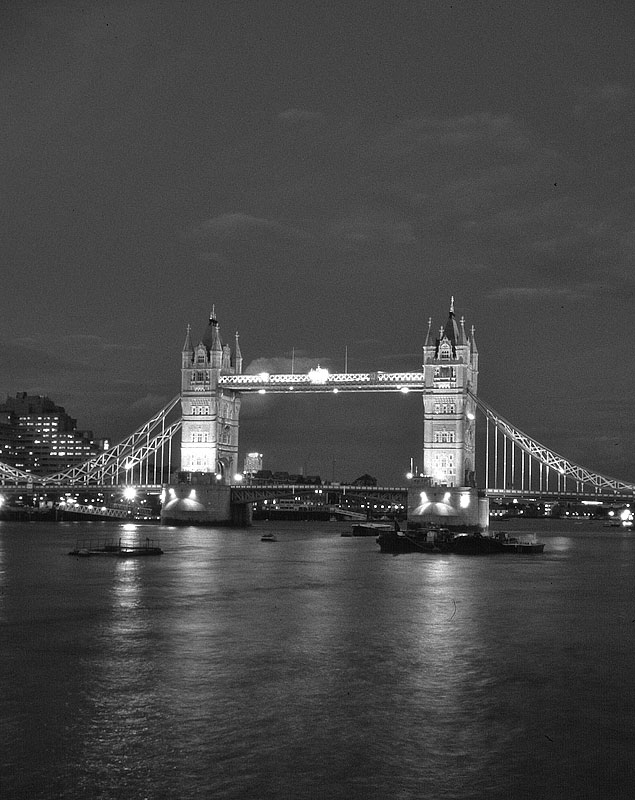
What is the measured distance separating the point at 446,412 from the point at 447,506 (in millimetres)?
9335

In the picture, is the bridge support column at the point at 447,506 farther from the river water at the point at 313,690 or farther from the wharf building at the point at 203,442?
the river water at the point at 313,690

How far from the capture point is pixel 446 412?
10669cm

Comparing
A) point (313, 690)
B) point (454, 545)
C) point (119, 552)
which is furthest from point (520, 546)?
point (313, 690)

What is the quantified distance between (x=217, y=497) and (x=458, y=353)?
29.2 meters

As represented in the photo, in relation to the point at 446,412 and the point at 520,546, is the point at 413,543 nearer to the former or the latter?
the point at 520,546

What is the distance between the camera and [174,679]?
27609 mm

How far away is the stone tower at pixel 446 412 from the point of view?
349 ft

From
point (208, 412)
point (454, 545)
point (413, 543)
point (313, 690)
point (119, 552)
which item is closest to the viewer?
point (313, 690)

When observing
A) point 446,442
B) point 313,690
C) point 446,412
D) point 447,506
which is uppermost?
point 446,412

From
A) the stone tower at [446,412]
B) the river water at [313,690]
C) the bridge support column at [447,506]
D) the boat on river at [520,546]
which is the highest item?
the stone tower at [446,412]

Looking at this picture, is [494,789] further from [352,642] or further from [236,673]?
[352,642]

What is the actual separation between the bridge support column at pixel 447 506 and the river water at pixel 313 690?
49.8 metres

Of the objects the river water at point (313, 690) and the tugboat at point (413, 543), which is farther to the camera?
the tugboat at point (413, 543)

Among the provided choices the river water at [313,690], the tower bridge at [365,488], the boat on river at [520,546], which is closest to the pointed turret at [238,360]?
the tower bridge at [365,488]
